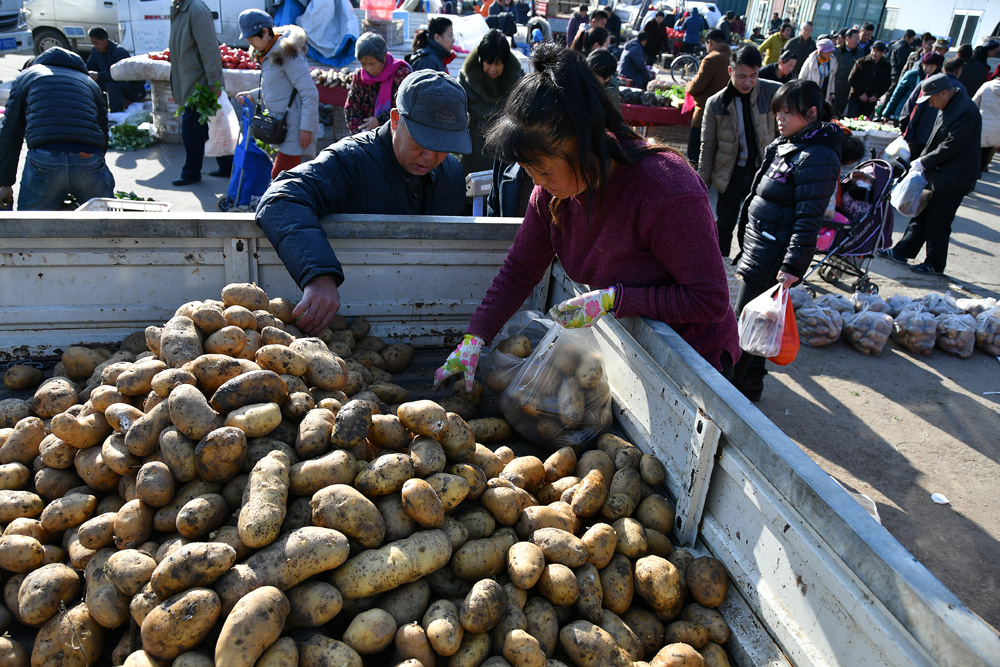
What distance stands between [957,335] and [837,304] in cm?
97

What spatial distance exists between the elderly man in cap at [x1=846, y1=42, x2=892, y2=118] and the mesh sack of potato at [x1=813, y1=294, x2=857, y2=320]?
8.32m

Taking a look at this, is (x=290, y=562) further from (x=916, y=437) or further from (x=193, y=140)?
(x=193, y=140)

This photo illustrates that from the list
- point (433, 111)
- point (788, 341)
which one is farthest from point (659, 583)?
point (788, 341)

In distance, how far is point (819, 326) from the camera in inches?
225

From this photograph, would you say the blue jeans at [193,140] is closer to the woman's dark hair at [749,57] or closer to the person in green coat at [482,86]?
the person in green coat at [482,86]

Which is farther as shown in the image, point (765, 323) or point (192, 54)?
point (192, 54)

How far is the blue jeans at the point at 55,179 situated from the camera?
483cm

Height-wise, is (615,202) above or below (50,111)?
above

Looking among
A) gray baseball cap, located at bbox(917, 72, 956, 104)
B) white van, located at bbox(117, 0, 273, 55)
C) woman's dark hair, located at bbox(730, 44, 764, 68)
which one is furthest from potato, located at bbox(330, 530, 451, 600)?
white van, located at bbox(117, 0, 273, 55)

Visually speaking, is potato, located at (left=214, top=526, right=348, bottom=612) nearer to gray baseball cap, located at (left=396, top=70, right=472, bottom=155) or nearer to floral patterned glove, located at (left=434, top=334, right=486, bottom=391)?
floral patterned glove, located at (left=434, top=334, right=486, bottom=391)

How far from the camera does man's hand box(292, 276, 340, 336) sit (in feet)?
8.96

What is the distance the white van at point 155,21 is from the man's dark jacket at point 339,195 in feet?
34.1

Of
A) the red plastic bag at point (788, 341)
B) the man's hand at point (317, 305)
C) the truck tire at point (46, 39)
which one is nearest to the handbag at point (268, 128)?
the man's hand at point (317, 305)

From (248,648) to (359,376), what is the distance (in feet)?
3.91
